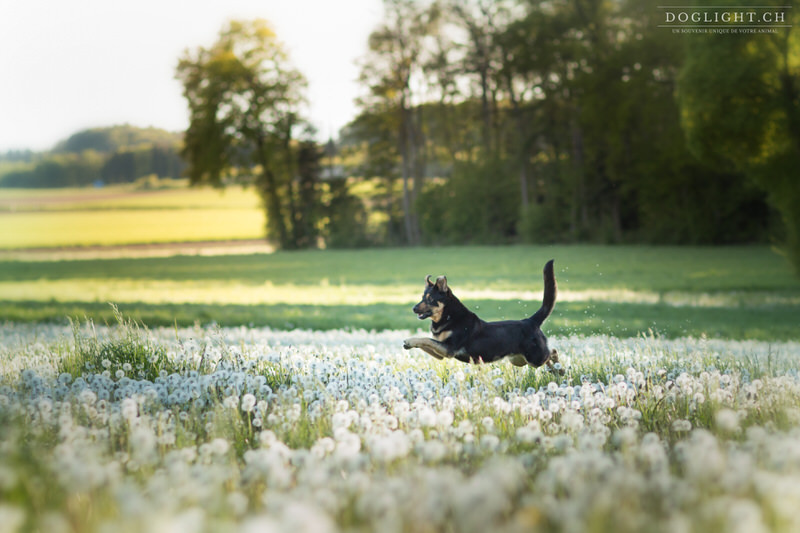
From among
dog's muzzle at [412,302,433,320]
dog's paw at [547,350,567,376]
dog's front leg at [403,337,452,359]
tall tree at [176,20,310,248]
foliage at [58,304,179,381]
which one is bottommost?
dog's paw at [547,350,567,376]

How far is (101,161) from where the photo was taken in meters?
82.1

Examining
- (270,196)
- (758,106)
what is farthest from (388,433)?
(270,196)

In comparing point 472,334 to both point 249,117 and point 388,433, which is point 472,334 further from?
point 249,117

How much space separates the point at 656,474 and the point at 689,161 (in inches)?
1450

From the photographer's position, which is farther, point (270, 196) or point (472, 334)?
point (270, 196)

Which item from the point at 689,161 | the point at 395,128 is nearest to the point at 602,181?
the point at 689,161

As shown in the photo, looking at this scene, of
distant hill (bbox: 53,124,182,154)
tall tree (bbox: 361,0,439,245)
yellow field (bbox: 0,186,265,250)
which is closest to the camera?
tall tree (bbox: 361,0,439,245)

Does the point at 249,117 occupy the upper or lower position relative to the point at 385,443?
upper

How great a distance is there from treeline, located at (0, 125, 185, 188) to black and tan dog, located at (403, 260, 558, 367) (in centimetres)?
7204

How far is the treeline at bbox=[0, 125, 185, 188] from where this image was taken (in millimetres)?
76875

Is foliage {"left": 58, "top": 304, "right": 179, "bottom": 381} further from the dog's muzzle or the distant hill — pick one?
the distant hill

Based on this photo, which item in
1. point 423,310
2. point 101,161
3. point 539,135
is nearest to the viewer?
point 423,310

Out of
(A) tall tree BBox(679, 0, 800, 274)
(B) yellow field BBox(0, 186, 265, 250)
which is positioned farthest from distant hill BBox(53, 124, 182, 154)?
(A) tall tree BBox(679, 0, 800, 274)

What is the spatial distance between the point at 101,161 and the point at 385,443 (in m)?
87.5
